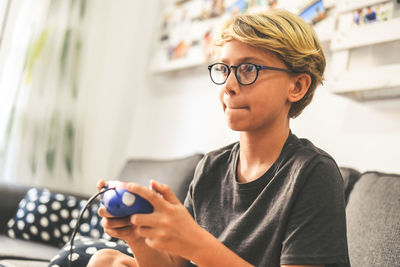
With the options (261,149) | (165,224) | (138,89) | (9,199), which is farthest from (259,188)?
(138,89)

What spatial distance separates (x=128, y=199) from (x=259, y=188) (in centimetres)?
37

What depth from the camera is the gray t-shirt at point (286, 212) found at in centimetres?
81

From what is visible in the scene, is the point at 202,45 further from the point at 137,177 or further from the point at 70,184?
the point at 70,184

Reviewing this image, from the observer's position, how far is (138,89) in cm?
299

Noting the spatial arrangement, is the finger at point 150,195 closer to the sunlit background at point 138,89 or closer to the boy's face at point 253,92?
the boy's face at point 253,92

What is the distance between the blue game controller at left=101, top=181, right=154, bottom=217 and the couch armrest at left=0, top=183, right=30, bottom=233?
4.75 ft

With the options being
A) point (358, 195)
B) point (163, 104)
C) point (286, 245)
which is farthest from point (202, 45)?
point (286, 245)

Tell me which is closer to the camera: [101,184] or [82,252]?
[101,184]

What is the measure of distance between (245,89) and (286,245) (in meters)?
0.37

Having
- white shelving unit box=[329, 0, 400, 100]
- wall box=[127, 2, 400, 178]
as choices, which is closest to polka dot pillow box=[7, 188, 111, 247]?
wall box=[127, 2, 400, 178]

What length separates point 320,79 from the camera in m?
1.06

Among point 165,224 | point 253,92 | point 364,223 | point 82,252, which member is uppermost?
point 253,92

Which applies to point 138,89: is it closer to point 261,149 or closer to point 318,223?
point 261,149

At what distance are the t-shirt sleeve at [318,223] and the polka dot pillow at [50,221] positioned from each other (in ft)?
3.92
